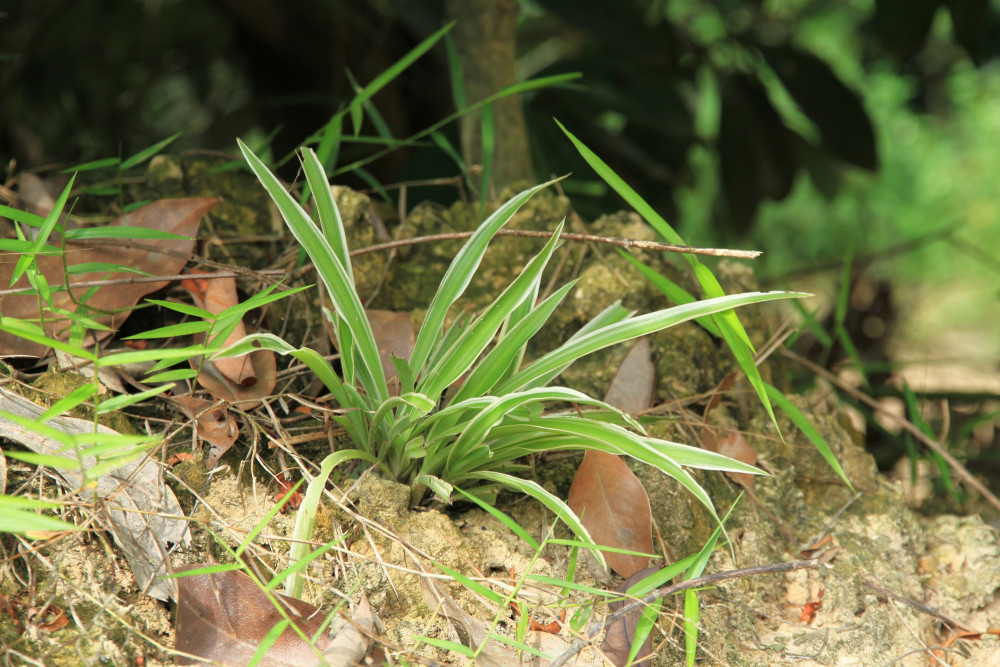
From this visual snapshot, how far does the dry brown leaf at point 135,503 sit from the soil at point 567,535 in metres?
0.02

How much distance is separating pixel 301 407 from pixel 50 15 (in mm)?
1457

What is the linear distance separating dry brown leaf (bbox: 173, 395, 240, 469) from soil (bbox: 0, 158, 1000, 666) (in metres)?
0.02

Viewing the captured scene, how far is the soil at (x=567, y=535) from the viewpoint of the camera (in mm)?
629

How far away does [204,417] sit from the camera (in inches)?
28.6

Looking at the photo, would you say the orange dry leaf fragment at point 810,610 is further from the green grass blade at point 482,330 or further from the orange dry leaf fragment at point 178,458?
the orange dry leaf fragment at point 178,458

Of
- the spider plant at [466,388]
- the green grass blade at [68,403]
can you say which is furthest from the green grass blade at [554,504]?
the green grass blade at [68,403]

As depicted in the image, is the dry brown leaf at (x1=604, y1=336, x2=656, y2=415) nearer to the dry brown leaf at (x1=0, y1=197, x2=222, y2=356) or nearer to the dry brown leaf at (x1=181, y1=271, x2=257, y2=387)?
the dry brown leaf at (x1=181, y1=271, x2=257, y2=387)

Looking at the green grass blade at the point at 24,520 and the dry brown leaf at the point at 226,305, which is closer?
the green grass blade at the point at 24,520

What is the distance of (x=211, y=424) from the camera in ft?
2.36

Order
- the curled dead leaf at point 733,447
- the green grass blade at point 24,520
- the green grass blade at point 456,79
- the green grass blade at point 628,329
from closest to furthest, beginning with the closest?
the green grass blade at point 24,520 → the green grass blade at point 628,329 → the curled dead leaf at point 733,447 → the green grass blade at point 456,79

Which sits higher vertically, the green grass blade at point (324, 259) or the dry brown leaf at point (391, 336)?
the green grass blade at point (324, 259)

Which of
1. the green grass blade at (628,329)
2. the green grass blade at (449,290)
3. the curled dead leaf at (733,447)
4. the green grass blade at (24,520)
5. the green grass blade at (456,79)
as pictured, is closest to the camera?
the green grass blade at (24,520)

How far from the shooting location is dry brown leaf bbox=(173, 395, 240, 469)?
0.71 metres

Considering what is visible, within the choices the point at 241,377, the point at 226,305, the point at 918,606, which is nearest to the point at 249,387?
the point at 241,377
